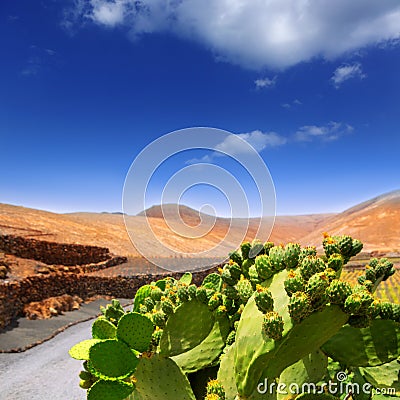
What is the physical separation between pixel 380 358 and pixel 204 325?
91 cm

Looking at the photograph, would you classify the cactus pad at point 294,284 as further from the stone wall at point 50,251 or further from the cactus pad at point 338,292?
the stone wall at point 50,251

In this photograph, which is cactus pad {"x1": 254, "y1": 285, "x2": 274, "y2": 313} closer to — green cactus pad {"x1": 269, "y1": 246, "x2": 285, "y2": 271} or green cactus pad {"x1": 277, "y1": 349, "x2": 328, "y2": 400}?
green cactus pad {"x1": 269, "y1": 246, "x2": 285, "y2": 271}

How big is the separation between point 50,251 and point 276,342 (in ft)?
60.6

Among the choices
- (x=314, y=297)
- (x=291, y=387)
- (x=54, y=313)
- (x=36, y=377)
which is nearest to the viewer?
(x=314, y=297)

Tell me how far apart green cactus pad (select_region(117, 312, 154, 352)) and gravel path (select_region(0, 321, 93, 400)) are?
4.92 metres

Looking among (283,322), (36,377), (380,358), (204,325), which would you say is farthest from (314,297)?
(36,377)

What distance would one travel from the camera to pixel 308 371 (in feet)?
6.40

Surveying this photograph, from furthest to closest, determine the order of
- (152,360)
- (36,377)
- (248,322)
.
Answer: (36,377)
(152,360)
(248,322)

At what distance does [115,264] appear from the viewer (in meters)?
20.0

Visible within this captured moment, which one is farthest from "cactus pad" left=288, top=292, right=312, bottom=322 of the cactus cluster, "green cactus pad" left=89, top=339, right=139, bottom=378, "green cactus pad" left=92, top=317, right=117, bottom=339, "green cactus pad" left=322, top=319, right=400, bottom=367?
"green cactus pad" left=92, top=317, right=117, bottom=339

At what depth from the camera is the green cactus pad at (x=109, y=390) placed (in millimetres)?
1974

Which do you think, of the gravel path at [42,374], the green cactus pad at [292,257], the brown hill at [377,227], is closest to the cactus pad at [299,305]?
the green cactus pad at [292,257]

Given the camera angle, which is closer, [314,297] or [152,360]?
[314,297]

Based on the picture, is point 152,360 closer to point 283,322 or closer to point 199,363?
point 199,363
